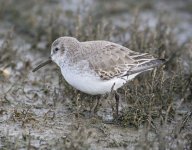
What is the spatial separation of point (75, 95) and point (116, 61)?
0.66 metres

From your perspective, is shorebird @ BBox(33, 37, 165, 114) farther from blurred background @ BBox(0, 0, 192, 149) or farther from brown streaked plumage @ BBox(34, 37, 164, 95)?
blurred background @ BBox(0, 0, 192, 149)

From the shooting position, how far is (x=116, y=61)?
5855 millimetres

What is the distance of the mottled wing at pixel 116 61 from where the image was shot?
5.66 metres

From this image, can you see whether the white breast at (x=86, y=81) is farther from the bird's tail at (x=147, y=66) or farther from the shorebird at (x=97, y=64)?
the bird's tail at (x=147, y=66)

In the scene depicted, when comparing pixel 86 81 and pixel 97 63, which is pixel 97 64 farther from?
pixel 86 81

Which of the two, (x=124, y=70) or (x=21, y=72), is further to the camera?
(x=21, y=72)

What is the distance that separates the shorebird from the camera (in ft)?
18.2

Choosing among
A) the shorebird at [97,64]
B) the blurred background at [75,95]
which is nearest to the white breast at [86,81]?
the shorebird at [97,64]

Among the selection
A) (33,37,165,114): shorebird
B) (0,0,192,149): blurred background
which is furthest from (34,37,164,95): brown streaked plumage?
(0,0,192,149): blurred background

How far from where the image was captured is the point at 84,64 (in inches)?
220

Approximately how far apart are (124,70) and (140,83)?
2.05ft

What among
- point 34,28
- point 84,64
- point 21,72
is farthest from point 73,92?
point 34,28

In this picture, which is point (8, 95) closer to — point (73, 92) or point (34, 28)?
point (73, 92)

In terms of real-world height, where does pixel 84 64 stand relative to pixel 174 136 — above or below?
above
